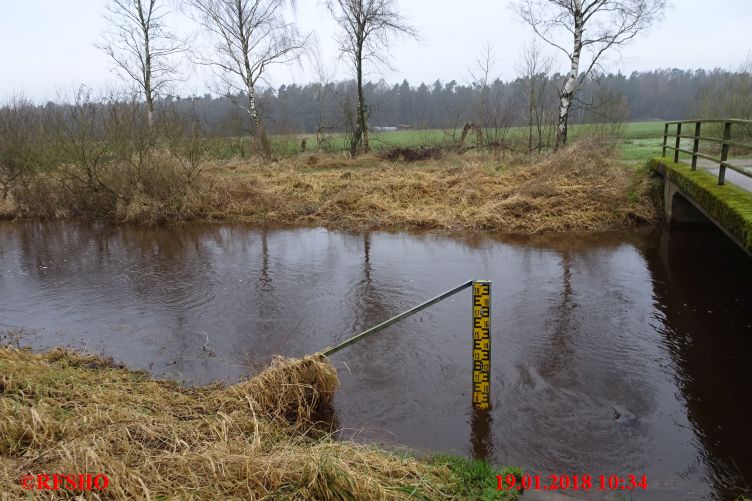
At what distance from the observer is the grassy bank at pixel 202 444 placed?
3.24 meters

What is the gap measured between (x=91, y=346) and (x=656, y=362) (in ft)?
23.7

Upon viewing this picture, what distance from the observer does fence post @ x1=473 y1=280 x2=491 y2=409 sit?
488 centimetres

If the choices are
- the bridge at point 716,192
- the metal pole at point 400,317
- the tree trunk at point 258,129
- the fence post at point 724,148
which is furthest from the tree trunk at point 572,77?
the metal pole at point 400,317

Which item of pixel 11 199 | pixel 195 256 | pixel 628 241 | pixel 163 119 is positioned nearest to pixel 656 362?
pixel 628 241

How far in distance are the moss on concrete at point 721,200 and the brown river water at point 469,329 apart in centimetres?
138

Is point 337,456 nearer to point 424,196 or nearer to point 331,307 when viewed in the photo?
point 331,307

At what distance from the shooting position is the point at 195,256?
1195 centimetres

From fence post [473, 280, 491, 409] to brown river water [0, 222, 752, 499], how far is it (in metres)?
0.20

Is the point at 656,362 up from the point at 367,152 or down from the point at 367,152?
down

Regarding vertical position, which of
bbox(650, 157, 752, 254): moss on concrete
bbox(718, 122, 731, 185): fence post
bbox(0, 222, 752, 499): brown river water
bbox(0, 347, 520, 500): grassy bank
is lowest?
bbox(0, 222, 752, 499): brown river water

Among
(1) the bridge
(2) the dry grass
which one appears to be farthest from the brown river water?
(2) the dry grass

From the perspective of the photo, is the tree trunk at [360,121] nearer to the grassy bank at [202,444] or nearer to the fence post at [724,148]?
the fence post at [724,148]

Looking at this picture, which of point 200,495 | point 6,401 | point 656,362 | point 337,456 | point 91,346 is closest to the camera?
point 200,495

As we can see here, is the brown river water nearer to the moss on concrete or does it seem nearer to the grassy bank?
the grassy bank
